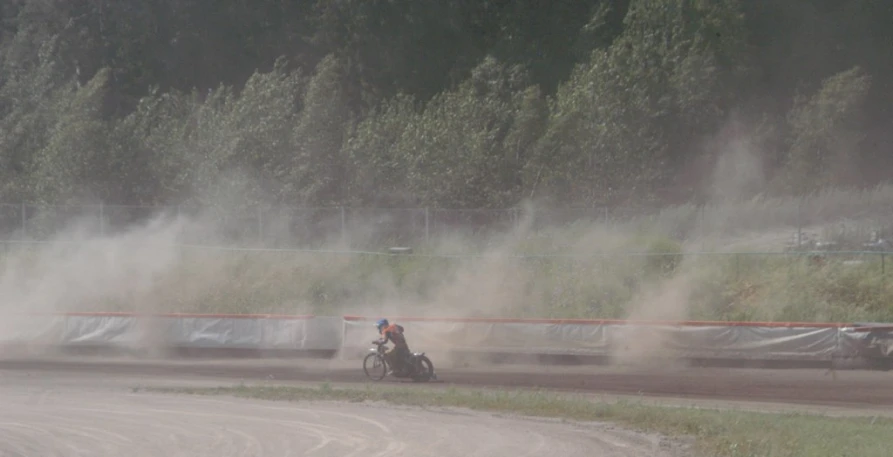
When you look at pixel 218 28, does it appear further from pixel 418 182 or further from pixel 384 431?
pixel 384 431

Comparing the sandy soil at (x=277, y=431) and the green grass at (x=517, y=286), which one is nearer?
the sandy soil at (x=277, y=431)

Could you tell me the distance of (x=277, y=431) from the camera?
1753 centimetres

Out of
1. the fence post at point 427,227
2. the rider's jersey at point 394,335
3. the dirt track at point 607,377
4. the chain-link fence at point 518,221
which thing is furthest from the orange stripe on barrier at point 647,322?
the fence post at point 427,227

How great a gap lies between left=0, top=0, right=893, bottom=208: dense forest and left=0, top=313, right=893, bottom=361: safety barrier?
1852 cm

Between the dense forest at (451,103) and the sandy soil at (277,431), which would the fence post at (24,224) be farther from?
the sandy soil at (277,431)

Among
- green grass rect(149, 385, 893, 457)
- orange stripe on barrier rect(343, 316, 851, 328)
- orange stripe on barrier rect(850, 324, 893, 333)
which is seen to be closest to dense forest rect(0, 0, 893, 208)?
orange stripe on barrier rect(343, 316, 851, 328)

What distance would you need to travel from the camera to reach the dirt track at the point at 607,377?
22.0 m

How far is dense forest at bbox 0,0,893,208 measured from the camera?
161 feet

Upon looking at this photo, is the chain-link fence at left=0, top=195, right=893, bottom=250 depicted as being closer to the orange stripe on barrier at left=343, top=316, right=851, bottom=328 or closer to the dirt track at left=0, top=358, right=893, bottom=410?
the orange stripe on barrier at left=343, top=316, right=851, bottom=328

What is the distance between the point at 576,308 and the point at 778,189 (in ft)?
56.1

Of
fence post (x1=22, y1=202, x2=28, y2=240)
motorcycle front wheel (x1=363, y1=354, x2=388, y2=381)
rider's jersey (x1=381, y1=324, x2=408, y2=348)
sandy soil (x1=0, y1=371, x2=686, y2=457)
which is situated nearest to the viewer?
sandy soil (x1=0, y1=371, x2=686, y2=457)

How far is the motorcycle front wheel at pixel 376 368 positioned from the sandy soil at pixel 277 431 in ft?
14.8

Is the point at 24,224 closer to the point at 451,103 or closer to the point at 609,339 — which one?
the point at 451,103

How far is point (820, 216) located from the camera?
4197 cm
